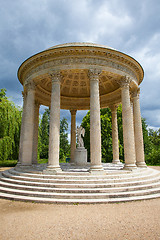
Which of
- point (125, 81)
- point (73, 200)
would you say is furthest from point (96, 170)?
point (125, 81)

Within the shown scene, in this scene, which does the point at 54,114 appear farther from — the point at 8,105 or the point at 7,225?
the point at 8,105

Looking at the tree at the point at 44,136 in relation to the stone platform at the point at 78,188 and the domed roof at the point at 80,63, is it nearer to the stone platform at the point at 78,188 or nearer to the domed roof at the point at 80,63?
the domed roof at the point at 80,63

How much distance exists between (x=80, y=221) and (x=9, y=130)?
29203 millimetres

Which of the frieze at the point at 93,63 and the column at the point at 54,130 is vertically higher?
the frieze at the point at 93,63

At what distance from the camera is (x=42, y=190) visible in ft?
46.1

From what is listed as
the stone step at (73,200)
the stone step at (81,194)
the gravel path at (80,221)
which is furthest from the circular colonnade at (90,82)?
the gravel path at (80,221)

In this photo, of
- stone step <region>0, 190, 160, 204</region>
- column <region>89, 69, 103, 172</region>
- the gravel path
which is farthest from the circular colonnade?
the gravel path

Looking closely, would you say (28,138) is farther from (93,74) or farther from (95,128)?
(93,74)

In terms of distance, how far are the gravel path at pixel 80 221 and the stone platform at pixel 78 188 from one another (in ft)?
3.47

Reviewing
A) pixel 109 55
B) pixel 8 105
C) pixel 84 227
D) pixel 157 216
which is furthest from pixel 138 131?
pixel 8 105

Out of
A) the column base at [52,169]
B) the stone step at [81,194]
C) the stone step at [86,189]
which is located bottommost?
the stone step at [81,194]

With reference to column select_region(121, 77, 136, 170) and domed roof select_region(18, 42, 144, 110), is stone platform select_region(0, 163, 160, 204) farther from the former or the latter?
domed roof select_region(18, 42, 144, 110)

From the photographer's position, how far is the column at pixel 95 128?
17875 mm

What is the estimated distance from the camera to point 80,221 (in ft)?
29.9
